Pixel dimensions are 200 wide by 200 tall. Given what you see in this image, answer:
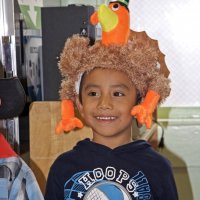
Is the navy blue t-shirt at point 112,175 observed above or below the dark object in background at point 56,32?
below

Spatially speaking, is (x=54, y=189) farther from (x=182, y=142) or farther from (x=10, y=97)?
(x=182, y=142)

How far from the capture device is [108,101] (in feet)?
3.22

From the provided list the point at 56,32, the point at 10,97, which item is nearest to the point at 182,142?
the point at 56,32

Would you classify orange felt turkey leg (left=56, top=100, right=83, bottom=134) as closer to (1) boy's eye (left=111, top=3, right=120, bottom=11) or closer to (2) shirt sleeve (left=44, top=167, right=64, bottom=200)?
(2) shirt sleeve (left=44, top=167, right=64, bottom=200)

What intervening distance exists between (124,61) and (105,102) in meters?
0.11

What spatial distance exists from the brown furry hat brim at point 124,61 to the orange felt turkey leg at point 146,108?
15 mm

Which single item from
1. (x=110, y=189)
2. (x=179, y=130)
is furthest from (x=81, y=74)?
(x=179, y=130)

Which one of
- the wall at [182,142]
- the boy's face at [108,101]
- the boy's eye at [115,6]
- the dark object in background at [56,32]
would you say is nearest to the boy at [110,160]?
the boy's face at [108,101]

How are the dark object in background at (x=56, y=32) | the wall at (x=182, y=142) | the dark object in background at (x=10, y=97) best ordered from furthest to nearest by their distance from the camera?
the wall at (x=182, y=142), the dark object in background at (x=56, y=32), the dark object in background at (x=10, y=97)

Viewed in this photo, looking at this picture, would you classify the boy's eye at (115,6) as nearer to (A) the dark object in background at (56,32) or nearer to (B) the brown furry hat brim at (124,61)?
(B) the brown furry hat brim at (124,61)

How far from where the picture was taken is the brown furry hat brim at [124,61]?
100cm

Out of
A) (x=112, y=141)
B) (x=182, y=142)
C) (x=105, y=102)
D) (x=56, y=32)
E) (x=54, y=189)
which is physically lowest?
(x=182, y=142)

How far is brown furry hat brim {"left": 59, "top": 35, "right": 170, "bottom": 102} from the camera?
1000 mm

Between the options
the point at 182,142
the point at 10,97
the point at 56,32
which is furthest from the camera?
the point at 182,142
